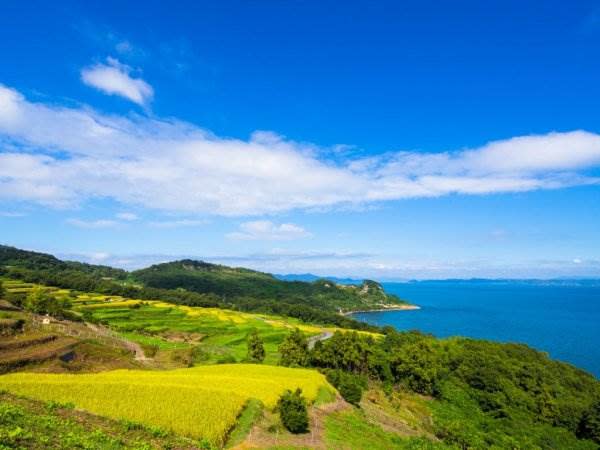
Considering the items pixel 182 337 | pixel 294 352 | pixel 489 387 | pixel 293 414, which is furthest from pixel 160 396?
pixel 182 337

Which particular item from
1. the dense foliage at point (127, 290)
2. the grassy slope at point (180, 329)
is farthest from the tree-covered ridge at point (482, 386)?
the dense foliage at point (127, 290)

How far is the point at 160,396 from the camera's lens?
75.3 ft

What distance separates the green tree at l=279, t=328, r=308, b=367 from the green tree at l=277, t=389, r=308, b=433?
30.2 m

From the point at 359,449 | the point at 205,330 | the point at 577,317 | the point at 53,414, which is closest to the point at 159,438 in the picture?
the point at 53,414

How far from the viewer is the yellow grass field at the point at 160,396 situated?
2014 cm

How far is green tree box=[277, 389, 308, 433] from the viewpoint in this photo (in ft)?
76.3

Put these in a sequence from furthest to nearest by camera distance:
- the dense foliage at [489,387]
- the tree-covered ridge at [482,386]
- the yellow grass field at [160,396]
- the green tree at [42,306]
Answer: the green tree at [42,306], the dense foliage at [489,387], the tree-covered ridge at [482,386], the yellow grass field at [160,396]

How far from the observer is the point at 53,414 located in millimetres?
18500

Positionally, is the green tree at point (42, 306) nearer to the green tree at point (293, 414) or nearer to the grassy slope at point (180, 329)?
the grassy slope at point (180, 329)

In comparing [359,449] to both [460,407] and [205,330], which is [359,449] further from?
[205,330]

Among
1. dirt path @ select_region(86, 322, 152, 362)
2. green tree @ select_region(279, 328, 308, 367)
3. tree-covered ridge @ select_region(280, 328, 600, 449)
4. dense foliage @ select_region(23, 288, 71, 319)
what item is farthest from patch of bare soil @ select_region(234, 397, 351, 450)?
dense foliage @ select_region(23, 288, 71, 319)

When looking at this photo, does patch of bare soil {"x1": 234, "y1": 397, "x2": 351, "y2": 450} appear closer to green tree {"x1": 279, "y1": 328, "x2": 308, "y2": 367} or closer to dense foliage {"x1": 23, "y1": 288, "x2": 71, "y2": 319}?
green tree {"x1": 279, "y1": 328, "x2": 308, "y2": 367}

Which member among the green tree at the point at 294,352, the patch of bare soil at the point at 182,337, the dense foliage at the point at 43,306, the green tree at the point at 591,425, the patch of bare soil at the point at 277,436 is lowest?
the green tree at the point at 591,425

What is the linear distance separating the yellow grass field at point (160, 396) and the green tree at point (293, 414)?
1973 mm
